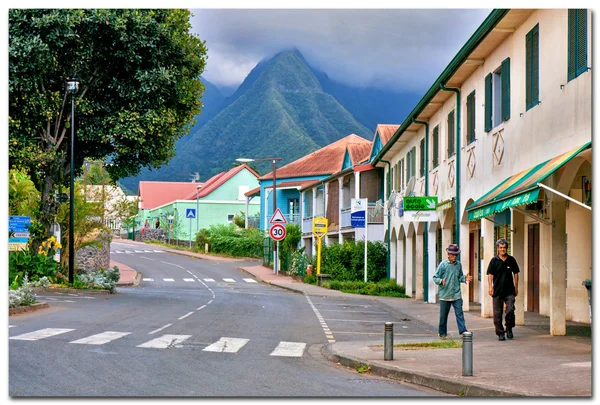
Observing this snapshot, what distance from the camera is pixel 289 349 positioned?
15.1 meters

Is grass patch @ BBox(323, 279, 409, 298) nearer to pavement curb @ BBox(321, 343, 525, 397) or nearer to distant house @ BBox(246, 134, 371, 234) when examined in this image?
pavement curb @ BBox(321, 343, 525, 397)

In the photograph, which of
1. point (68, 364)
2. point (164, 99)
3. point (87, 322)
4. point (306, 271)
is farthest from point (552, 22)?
point (306, 271)

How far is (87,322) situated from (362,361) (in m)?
8.11

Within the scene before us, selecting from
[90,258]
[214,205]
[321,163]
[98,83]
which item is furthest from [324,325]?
[214,205]

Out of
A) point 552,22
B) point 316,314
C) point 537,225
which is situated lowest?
point 316,314

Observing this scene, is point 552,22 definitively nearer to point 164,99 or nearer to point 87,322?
point 87,322

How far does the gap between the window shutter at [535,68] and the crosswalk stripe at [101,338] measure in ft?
29.0

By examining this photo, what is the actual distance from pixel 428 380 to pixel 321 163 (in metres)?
55.9

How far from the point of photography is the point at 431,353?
547 inches

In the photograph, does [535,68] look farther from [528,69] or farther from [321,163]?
[321,163]

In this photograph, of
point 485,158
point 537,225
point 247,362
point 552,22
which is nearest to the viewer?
point 247,362

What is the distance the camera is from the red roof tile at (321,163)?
6444cm

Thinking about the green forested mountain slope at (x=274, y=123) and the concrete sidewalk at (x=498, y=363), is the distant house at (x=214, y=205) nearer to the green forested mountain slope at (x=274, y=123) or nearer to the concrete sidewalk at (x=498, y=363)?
the green forested mountain slope at (x=274, y=123)

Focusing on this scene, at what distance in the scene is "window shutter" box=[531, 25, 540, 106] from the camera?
16.4 metres
